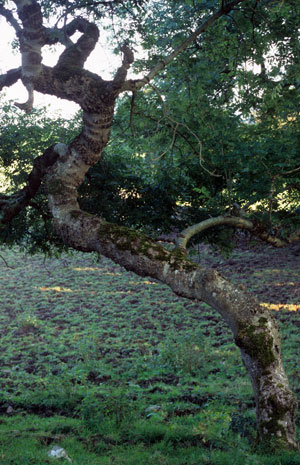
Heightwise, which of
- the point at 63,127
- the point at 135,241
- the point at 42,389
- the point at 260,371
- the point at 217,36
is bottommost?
the point at 42,389

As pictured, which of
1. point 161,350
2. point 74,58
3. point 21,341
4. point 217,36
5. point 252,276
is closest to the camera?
point 74,58

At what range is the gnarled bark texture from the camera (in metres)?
5.14

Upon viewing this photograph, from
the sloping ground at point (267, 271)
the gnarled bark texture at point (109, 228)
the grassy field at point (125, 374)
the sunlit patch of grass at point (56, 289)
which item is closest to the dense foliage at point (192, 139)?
the gnarled bark texture at point (109, 228)

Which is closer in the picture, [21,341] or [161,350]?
[161,350]

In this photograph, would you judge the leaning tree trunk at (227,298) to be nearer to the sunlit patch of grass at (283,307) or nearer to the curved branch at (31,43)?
the curved branch at (31,43)

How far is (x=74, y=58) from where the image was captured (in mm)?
7129

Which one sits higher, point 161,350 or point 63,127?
point 63,127

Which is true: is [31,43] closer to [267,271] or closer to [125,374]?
[125,374]

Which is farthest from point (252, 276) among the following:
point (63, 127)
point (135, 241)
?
point (135, 241)

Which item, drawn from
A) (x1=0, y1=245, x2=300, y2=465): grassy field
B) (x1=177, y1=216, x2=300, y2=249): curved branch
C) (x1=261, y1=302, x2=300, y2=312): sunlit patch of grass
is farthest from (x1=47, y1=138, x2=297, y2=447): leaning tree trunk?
(x1=261, y1=302, x2=300, y2=312): sunlit patch of grass

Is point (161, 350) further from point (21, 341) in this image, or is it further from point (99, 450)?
point (99, 450)

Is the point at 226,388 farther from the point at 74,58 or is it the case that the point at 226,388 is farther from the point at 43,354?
the point at 74,58

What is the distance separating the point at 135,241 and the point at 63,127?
5.61m

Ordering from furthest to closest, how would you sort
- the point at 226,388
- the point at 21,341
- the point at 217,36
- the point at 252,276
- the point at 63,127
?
1. the point at 252,276
2. the point at 21,341
3. the point at 63,127
4. the point at 217,36
5. the point at 226,388
